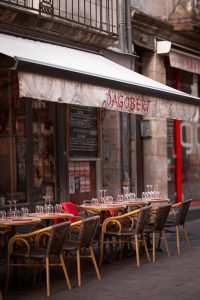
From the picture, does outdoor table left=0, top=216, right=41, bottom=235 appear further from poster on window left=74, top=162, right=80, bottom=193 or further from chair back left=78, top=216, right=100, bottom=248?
poster on window left=74, top=162, right=80, bottom=193

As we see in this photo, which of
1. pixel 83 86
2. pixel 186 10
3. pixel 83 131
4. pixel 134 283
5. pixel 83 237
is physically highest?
pixel 186 10

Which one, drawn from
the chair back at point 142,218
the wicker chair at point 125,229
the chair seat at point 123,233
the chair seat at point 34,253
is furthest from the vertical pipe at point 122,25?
the chair seat at point 34,253

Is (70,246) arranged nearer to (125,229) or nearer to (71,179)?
(125,229)

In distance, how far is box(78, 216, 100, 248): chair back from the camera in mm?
7984

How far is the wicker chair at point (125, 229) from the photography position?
30.2ft

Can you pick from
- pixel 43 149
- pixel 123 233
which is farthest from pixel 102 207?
pixel 43 149

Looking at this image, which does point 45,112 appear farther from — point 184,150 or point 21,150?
point 184,150

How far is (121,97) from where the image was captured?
9.12m

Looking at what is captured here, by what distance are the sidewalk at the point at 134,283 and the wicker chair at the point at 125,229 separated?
1.07 ft

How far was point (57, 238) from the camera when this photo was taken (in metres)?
7.58

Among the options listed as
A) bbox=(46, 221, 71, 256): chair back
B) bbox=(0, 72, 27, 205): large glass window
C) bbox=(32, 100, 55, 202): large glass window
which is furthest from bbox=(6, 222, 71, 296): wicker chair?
bbox=(32, 100, 55, 202): large glass window

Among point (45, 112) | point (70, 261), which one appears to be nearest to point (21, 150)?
point (45, 112)

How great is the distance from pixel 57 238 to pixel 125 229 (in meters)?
2.23

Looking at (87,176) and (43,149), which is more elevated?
(43,149)
